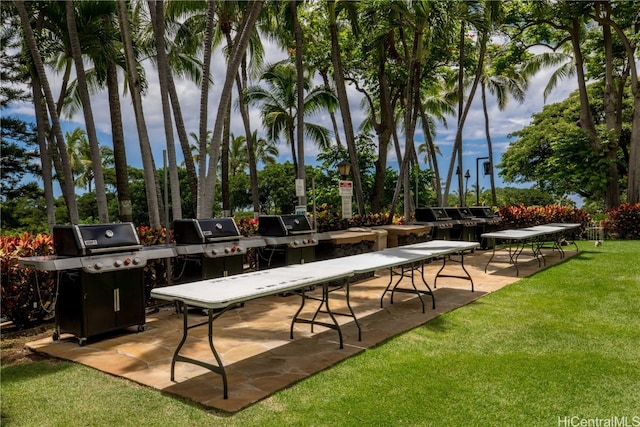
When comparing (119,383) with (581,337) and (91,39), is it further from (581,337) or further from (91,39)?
(91,39)

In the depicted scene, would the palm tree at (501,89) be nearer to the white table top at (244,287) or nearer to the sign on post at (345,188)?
the sign on post at (345,188)

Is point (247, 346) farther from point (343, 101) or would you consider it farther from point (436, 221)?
point (343, 101)

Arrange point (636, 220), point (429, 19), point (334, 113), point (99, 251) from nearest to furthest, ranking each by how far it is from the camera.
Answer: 1. point (99, 251)
2. point (429, 19)
3. point (636, 220)
4. point (334, 113)

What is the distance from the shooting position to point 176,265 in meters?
5.78

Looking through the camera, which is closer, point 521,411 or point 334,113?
point 521,411

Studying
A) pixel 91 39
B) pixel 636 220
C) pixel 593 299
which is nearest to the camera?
pixel 593 299

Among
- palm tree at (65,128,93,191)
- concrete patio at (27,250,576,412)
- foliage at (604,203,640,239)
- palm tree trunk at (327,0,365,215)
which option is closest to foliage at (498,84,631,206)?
foliage at (604,203,640,239)

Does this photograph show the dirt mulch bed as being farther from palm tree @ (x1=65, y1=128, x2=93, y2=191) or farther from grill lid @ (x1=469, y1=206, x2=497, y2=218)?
palm tree @ (x1=65, y1=128, x2=93, y2=191)

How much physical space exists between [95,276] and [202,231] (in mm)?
1424

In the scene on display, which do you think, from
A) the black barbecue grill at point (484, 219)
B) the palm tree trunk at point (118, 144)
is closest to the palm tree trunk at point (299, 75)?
the palm tree trunk at point (118, 144)

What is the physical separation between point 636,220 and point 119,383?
1507 cm

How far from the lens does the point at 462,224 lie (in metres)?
10.7

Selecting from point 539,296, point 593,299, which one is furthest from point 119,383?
point 593,299

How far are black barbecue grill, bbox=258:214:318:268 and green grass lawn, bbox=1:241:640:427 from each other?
8.19ft
